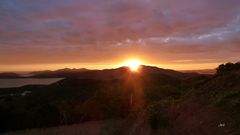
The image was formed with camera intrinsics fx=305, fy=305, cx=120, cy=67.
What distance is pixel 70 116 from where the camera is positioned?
28625mm

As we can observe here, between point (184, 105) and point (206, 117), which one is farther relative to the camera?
point (184, 105)

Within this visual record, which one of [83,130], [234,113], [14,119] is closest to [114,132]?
[83,130]

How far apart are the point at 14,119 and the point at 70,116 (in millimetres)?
4967

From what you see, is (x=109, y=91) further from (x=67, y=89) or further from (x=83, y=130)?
(x=67, y=89)

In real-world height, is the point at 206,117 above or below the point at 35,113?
above

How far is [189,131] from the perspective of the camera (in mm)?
11016

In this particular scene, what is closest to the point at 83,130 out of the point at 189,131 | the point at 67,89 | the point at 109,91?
the point at 109,91

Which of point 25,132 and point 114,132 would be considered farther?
point 25,132

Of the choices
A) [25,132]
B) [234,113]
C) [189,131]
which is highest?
[234,113]

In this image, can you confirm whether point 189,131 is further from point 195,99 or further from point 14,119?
point 14,119

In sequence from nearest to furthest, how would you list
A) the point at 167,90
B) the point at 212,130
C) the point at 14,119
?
the point at 212,130 < the point at 14,119 < the point at 167,90

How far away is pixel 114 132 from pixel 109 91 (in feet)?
42.5

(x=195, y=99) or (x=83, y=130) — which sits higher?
(x=195, y=99)

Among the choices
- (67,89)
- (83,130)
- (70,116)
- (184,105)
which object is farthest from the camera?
(67,89)
